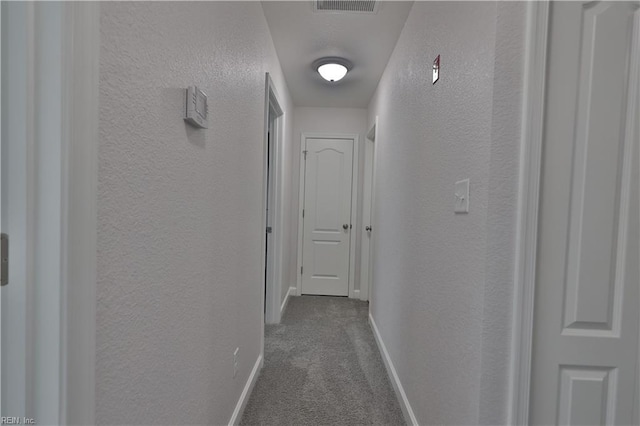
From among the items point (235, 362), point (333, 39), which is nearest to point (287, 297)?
point (235, 362)

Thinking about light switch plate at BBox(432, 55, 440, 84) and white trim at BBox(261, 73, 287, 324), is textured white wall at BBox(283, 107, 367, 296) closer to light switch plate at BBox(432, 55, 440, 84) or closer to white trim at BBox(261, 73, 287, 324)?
white trim at BBox(261, 73, 287, 324)

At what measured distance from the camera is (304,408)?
1.88 metres

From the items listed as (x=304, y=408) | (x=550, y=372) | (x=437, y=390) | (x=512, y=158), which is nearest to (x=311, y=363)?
(x=304, y=408)

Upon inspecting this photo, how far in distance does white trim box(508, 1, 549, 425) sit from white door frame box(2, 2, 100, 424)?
1.13m

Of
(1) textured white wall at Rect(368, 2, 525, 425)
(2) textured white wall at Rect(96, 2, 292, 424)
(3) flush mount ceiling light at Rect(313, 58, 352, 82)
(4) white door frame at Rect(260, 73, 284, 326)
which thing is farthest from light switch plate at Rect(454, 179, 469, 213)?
(4) white door frame at Rect(260, 73, 284, 326)

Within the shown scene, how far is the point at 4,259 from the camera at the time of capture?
562mm

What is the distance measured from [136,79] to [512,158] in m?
1.09

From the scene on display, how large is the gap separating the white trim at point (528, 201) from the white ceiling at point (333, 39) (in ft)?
4.10

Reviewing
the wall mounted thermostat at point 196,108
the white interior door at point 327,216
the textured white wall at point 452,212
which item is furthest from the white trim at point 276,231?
the wall mounted thermostat at point 196,108

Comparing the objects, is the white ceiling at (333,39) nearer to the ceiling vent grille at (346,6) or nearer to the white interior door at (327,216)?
the ceiling vent grille at (346,6)

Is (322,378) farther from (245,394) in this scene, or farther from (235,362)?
(235,362)

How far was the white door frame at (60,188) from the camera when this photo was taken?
56 cm

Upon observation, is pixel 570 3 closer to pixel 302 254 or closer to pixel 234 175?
pixel 234 175

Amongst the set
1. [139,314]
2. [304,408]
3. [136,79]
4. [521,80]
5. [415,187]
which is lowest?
[304,408]
